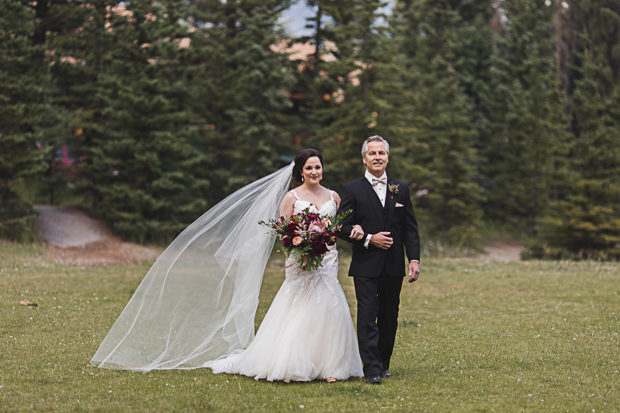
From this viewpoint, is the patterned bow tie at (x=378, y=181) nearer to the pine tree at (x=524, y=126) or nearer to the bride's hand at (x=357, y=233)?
the bride's hand at (x=357, y=233)

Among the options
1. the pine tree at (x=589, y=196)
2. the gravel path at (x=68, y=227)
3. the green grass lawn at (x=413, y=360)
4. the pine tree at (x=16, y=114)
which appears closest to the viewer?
the green grass lawn at (x=413, y=360)

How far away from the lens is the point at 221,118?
26.4m

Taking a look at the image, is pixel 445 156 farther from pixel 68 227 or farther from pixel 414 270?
pixel 414 270

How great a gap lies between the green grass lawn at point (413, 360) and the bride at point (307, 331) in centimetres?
16

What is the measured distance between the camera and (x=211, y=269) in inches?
280

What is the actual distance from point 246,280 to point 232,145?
730 inches

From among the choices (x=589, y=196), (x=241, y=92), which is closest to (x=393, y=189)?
(x=241, y=92)

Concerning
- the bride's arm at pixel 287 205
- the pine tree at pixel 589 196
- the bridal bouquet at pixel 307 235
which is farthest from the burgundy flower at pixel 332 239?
the pine tree at pixel 589 196

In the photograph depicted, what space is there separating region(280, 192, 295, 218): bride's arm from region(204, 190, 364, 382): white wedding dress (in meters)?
0.15

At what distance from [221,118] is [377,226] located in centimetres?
2096

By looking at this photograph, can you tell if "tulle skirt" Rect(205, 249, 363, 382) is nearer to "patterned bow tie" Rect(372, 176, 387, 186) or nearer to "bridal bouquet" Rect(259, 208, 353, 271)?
"bridal bouquet" Rect(259, 208, 353, 271)

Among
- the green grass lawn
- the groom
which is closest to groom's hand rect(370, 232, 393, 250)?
the groom

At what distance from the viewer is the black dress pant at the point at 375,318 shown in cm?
603

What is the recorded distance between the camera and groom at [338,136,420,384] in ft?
20.2
